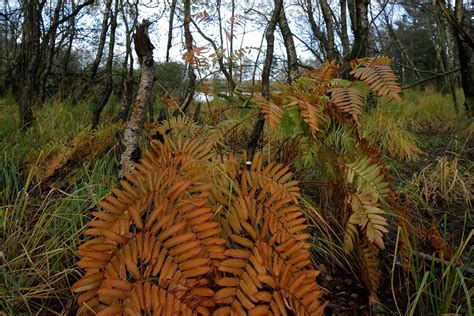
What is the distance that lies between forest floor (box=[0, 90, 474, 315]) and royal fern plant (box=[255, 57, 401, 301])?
11 centimetres

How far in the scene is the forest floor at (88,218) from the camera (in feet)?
4.32

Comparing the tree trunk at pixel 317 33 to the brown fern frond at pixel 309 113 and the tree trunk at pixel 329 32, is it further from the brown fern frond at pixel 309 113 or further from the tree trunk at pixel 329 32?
the brown fern frond at pixel 309 113

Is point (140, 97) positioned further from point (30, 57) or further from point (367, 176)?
point (30, 57)

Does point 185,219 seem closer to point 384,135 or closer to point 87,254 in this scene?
point 87,254

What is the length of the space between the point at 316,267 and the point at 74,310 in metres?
1.02

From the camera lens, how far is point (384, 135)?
4.14m

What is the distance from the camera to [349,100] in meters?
1.49

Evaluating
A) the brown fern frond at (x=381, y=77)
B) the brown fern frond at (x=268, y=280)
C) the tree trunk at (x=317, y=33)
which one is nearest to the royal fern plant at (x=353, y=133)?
the brown fern frond at (x=381, y=77)

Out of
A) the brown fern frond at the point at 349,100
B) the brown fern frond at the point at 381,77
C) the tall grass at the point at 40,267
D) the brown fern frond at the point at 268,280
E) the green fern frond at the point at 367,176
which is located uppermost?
the brown fern frond at the point at 381,77

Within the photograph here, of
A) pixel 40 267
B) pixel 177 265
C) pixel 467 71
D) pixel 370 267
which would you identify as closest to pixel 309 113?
pixel 370 267

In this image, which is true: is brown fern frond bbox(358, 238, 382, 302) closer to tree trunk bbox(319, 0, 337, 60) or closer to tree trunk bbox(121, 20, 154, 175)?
tree trunk bbox(121, 20, 154, 175)

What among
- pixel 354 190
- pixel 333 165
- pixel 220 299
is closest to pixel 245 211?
pixel 220 299

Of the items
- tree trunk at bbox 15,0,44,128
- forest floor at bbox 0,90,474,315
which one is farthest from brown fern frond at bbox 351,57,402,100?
tree trunk at bbox 15,0,44,128

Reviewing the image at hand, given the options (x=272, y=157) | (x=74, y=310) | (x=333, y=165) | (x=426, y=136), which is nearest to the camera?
(x=74, y=310)
